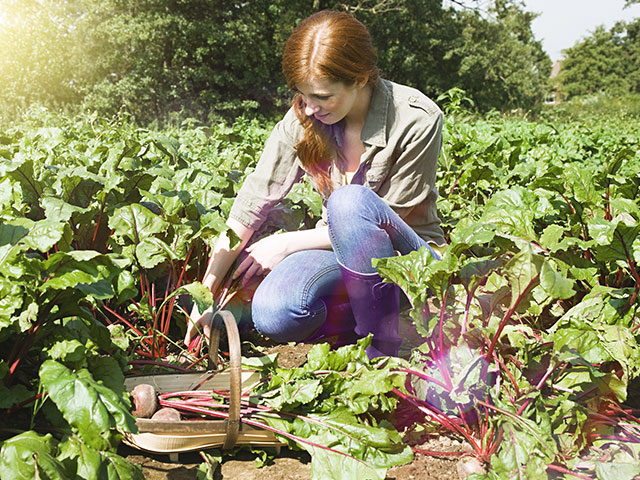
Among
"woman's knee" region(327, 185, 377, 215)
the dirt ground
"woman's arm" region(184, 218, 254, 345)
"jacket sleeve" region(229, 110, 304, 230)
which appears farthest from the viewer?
"jacket sleeve" region(229, 110, 304, 230)

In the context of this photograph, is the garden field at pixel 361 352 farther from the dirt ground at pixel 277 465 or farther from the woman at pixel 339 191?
the woman at pixel 339 191

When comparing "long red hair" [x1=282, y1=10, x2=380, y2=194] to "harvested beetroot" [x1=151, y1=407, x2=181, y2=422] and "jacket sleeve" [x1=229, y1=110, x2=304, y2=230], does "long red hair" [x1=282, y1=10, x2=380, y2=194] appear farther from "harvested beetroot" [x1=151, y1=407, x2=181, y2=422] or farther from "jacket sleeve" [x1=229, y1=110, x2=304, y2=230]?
"harvested beetroot" [x1=151, y1=407, x2=181, y2=422]

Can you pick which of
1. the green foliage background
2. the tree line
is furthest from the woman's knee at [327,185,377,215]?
the green foliage background

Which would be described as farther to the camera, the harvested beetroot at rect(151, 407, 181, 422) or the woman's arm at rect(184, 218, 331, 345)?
the woman's arm at rect(184, 218, 331, 345)

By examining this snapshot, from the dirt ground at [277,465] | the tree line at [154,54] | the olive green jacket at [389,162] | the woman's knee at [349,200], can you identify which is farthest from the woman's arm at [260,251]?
the tree line at [154,54]

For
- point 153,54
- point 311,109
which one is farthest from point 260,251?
point 153,54

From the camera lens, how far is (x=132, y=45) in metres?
20.4

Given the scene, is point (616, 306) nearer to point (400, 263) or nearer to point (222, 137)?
point (400, 263)

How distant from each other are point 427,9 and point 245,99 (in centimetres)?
1021

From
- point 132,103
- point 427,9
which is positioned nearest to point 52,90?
point 132,103

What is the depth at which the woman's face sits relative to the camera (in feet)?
7.29

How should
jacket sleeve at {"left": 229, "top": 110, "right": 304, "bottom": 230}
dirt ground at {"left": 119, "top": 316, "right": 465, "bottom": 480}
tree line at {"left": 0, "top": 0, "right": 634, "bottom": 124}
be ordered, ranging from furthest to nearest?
tree line at {"left": 0, "top": 0, "right": 634, "bottom": 124}, jacket sleeve at {"left": 229, "top": 110, "right": 304, "bottom": 230}, dirt ground at {"left": 119, "top": 316, "right": 465, "bottom": 480}

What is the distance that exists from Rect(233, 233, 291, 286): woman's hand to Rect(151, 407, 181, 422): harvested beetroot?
29.7 inches

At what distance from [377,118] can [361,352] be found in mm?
1063
